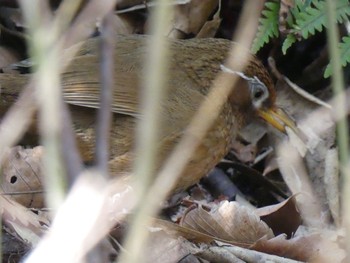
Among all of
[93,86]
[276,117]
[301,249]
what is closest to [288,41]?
[276,117]

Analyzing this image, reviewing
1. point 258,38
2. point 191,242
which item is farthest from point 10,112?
point 258,38

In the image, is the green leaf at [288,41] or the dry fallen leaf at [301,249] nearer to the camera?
the dry fallen leaf at [301,249]

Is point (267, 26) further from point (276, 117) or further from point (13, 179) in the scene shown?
point (13, 179)

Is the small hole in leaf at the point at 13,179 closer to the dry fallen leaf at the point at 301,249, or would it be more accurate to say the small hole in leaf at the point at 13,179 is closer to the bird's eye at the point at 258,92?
the dry fallen leaf at the point at 301,249

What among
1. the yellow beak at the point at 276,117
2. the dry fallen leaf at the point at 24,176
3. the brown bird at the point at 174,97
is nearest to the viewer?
the dry fallen leaf at the point at 24,176

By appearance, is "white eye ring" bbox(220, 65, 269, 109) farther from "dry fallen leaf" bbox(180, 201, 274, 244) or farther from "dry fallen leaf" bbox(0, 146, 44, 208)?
"dry fallen leaf" bbox(0, 146, 44, 208)

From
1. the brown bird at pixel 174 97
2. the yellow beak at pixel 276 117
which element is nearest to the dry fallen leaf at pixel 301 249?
the brown bird at pixel 174 97

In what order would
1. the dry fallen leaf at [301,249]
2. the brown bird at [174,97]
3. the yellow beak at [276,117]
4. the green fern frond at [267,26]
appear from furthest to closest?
1. the yellow beak at [276,117]
2. the green fern frond at [267,26]
3. the brown bird at [174,97]
4. the dry fallen leaf at [301,249]
